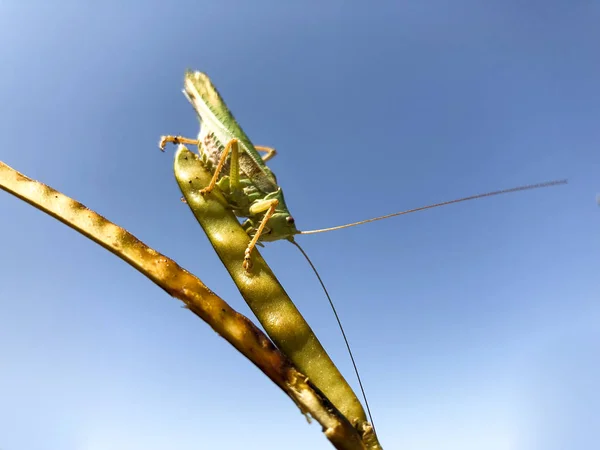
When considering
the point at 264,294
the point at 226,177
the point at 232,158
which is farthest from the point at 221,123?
the point at 264,294

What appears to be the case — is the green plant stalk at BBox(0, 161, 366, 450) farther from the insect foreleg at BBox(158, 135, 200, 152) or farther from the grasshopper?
the insect foreleg at BBox(158, 135, 200, 152)

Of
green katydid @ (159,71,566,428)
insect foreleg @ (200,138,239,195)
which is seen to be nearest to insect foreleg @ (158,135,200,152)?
green katydid @ (159,71,566,428)

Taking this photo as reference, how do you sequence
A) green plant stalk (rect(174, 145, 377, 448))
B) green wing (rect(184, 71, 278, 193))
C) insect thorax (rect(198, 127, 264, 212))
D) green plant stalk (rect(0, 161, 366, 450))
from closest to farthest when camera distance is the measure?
green plant stalk (rect(0, 161, 366, 450)) < green plant stalk (rect(174, 145, 377, 448)) < insect thorax (rect(198, 127, 264, 212)) < green wing (rect(184, 71, 278, 193))

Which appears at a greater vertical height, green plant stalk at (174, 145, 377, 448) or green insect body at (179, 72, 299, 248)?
green insect body at (179, 72, 299, 248)

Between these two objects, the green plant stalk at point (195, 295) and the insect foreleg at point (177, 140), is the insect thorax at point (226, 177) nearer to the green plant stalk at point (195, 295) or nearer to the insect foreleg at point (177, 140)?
the insect foreleg at point (177, 140)

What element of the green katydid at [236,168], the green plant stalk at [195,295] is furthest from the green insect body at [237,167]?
the green plant stalk at [195,295]

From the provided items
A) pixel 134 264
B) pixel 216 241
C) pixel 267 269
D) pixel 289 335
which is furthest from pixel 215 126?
pixel 289 335

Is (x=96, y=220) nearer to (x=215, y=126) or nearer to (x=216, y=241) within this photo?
(x=216, y=241)
